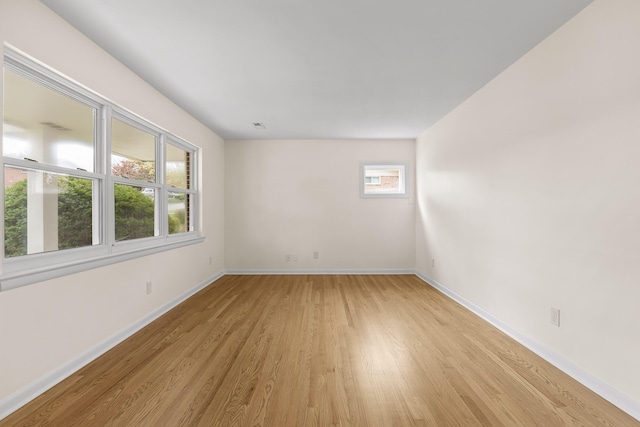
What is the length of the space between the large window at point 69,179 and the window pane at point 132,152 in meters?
0.01

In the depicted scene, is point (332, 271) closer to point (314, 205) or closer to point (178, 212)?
point (314, 205)

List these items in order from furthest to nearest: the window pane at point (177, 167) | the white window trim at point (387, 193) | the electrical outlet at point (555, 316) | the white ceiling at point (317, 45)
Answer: the white window trim at point (387, 193), the window pane at point (177, 167), the electrical outlet at point (555, 316), the white ceiling at point (317, 45)

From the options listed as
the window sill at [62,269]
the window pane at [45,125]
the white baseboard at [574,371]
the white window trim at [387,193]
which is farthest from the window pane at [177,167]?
the white baseboard at [574,371]

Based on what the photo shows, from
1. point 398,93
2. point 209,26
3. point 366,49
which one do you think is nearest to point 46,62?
point 209,26

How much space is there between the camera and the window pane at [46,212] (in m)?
1.84

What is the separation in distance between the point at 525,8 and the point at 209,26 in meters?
2.24

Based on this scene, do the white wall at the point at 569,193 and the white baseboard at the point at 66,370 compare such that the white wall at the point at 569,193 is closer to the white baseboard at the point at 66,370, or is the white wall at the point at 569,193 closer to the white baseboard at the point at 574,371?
the white baseboard at the point at 574,371

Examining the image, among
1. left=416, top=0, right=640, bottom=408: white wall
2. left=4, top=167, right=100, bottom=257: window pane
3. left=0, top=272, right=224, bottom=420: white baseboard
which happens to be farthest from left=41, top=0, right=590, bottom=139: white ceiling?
left=0, top=272, right=224, bottom=420: white baseboard

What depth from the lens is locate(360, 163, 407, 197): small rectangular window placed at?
5527 mm

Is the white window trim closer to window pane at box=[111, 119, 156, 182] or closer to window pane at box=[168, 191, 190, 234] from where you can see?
window pane at box=[168, 191, 190, 234]

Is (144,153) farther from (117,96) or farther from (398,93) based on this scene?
(398,93)

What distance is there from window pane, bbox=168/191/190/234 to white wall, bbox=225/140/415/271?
1314 mm

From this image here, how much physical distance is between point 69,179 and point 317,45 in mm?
2282

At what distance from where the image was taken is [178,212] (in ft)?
13.4
